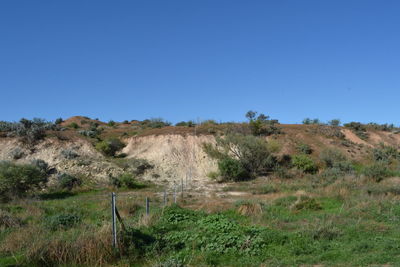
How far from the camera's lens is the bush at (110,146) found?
34000mm

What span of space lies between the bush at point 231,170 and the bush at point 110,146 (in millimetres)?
12381

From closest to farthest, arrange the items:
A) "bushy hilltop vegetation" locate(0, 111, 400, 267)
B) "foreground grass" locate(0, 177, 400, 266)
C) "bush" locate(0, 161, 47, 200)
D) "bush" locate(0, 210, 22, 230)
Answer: "foreground grass" locate(0, 177, 400, 266)
"bushy hilltop vegetation" locate(0, 111, 400, 267)
"bush" locate(0, 210, 22, 230)
"bush" locate(0, 161, 47, 200)

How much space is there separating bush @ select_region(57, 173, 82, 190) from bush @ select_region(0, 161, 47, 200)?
138 cm

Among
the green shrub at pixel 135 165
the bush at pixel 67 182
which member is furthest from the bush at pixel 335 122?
the bush at pixel 67 182

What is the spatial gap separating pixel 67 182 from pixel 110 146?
34.8 feet

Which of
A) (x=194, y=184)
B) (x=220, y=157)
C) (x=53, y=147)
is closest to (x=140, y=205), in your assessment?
(x=194, y=184)

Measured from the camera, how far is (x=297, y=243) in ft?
28.9

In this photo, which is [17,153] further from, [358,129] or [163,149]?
[358,129]

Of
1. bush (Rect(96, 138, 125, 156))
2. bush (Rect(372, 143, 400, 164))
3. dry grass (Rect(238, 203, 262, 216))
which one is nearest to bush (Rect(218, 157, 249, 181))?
bush (Rect(96, 138, 125, 156))

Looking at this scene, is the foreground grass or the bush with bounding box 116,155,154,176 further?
the bush with bounding box 116,155,154,176

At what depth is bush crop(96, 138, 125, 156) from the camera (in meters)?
34.0

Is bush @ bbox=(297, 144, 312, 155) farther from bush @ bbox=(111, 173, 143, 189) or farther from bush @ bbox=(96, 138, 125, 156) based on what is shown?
bush @ bbox=(96, 138, 125, 156)

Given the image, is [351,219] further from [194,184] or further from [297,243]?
[194,184]

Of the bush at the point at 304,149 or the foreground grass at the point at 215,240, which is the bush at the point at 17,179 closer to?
the foreground grass at the point at 215,240
